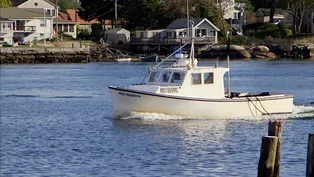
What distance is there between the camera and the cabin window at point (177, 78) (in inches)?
1438

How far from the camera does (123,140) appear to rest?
3203cm

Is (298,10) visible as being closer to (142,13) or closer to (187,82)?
(142,13)

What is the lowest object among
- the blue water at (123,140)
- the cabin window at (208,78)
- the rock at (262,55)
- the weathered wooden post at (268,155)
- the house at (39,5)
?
the blue water at (123,140)

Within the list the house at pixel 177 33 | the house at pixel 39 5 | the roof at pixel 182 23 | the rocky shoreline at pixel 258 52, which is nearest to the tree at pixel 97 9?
the house at pixel 39 5

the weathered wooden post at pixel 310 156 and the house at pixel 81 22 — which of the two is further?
the house at pixel 81 22

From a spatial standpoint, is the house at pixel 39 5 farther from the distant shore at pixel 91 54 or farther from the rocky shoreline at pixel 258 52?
the rocky shoreline at pixel 258 52

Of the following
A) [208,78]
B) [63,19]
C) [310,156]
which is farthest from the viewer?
[63,19]

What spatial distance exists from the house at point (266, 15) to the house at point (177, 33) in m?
13.0

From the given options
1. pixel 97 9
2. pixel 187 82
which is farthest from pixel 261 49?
pixel 187 82

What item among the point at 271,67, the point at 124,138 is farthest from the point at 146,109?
the point at 271,67

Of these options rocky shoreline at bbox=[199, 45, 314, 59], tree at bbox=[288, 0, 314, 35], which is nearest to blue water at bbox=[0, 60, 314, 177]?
rocky shoreline at bbox=[199, 45, 314, 59]

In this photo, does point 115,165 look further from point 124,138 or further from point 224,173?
point 124,138

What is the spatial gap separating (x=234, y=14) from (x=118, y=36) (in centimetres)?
1931

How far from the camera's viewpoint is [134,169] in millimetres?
25656
